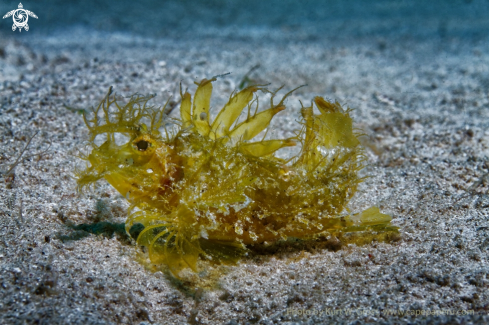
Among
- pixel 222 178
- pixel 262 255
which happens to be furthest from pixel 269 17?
pixel 262 255

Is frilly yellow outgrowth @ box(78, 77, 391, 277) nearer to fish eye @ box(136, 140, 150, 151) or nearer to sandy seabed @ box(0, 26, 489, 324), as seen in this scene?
fish eye @ box(136, 140, 150, 151)

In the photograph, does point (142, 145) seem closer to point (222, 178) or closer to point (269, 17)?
point (222, 178)

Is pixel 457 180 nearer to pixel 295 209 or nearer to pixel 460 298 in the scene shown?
pixel 460 298

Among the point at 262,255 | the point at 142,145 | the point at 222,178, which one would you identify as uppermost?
the point at 142,145

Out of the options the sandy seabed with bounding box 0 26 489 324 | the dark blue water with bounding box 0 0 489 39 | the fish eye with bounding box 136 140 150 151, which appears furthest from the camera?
the dark blue water with bounding box 0 0 489 39

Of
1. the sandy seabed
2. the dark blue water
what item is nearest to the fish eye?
the sandy seabed

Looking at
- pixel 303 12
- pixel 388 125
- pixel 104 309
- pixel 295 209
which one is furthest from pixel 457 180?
pixel 303 12

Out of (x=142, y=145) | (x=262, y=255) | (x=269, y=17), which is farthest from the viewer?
(x=269, y=17)
